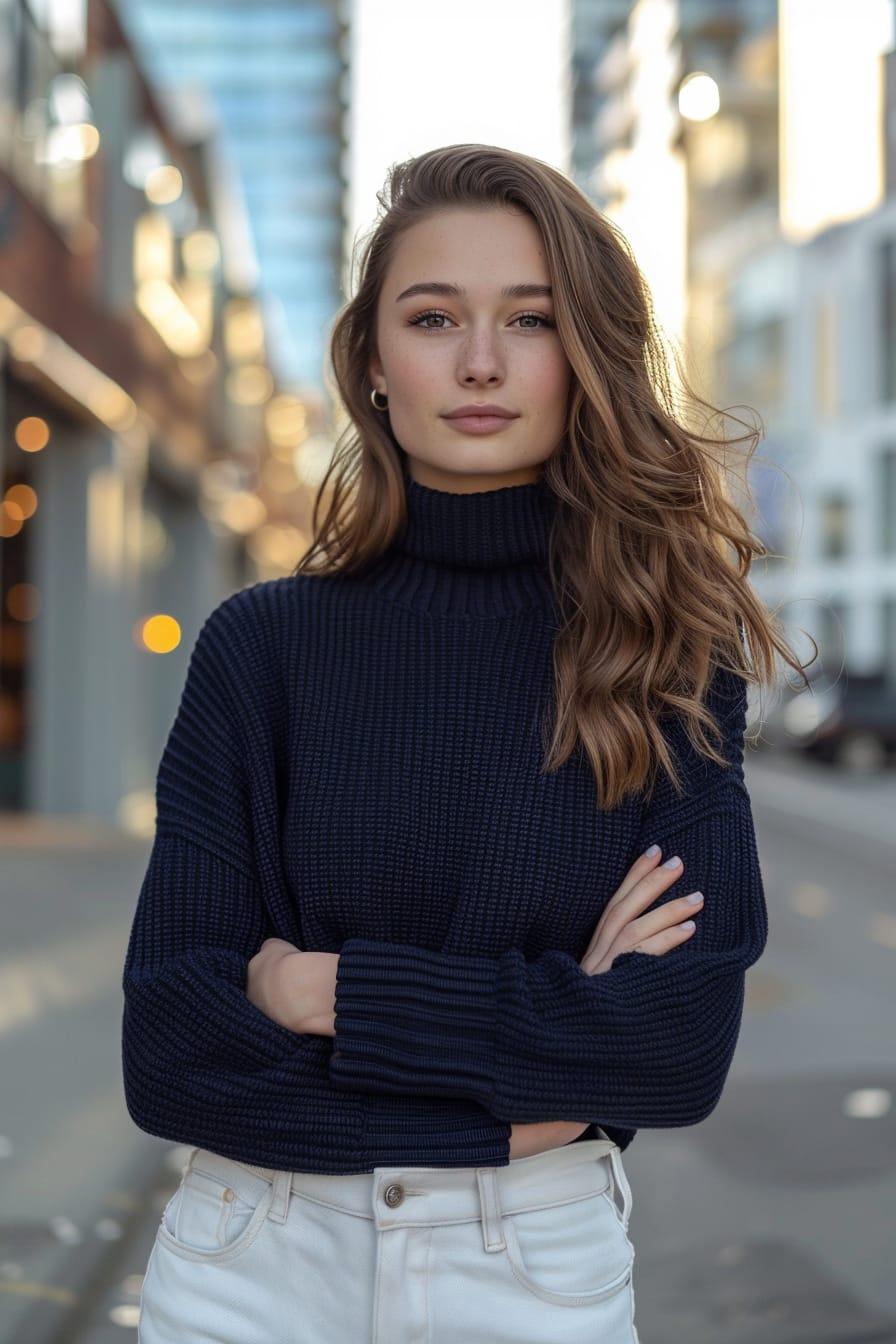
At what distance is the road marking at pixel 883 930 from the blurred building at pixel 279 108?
85.8 m

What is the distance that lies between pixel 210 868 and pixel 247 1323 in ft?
1.66

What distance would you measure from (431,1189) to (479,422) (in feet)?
2.95

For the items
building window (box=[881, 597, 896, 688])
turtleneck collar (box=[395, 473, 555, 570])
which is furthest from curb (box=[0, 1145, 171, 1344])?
building window (box=[881, 597, 896, 688])

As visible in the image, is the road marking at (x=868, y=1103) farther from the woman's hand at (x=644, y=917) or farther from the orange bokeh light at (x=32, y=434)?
the orange bokeh light at (x=32, y=434)

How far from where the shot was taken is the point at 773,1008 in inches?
277

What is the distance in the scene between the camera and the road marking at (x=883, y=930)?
29.1 ft

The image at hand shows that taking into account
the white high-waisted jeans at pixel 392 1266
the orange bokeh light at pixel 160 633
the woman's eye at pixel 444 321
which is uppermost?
the woman's eye at pixel 444 321

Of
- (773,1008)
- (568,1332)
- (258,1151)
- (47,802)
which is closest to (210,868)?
(258,1151)

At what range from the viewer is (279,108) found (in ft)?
309

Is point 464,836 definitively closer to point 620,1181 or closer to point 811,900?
point 620,1181

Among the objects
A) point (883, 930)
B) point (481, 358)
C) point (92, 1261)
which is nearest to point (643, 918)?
point (481, 358)

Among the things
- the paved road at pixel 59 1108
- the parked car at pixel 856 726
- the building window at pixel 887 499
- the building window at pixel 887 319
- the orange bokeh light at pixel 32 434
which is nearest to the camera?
the paved road at pixel 59 1108

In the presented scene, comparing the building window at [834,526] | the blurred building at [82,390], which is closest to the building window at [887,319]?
the building window at [834,526]

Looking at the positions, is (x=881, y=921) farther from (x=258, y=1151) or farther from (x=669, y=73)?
(x=669, y=73)
